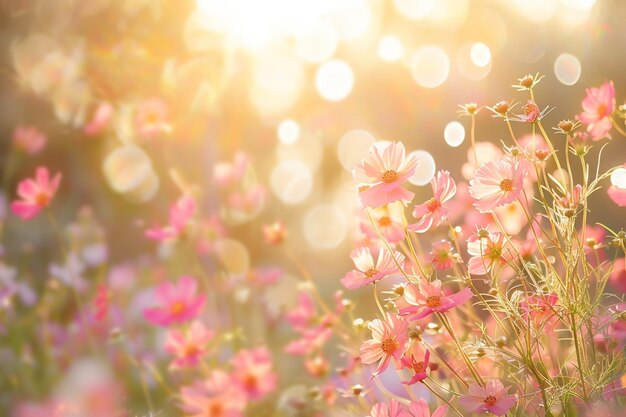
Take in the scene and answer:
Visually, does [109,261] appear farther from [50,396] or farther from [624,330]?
[624,330]

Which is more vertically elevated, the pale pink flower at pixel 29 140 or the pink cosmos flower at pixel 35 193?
the pale pink flower at pixel 29 140

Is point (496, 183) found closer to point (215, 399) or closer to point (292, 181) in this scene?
point (215, 399)

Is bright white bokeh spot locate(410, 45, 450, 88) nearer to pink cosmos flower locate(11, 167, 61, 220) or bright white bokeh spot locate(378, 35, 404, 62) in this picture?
bright white bokeh spot locate(378, 35, 404, 62)

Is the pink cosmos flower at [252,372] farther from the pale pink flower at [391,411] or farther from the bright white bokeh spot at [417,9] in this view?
the bright white bokeh spot at [417,9]

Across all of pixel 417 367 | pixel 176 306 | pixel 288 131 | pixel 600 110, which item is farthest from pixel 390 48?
pixel 417 367

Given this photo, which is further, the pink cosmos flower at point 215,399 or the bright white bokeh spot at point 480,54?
the bright white bokeh spot at point 480,54

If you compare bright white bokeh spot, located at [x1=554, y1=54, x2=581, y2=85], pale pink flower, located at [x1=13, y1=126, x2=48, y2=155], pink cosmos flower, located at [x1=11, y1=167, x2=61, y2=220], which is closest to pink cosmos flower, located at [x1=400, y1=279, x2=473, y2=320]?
pink cosmos flower, located at [x1=11, y1=167, x2=61, y2=220]

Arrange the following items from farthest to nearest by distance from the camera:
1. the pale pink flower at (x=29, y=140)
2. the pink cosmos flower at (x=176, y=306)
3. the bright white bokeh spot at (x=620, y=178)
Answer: the pale pink flower at (x=29, y=140)
the pink cosmos flower at (x=176, y=306)
the bright white bokeh spot at (x=620, y=178)

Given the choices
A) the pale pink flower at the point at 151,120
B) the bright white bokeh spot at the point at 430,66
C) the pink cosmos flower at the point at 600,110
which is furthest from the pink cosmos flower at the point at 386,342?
the bright white bokeh spot at the point at 430,66
